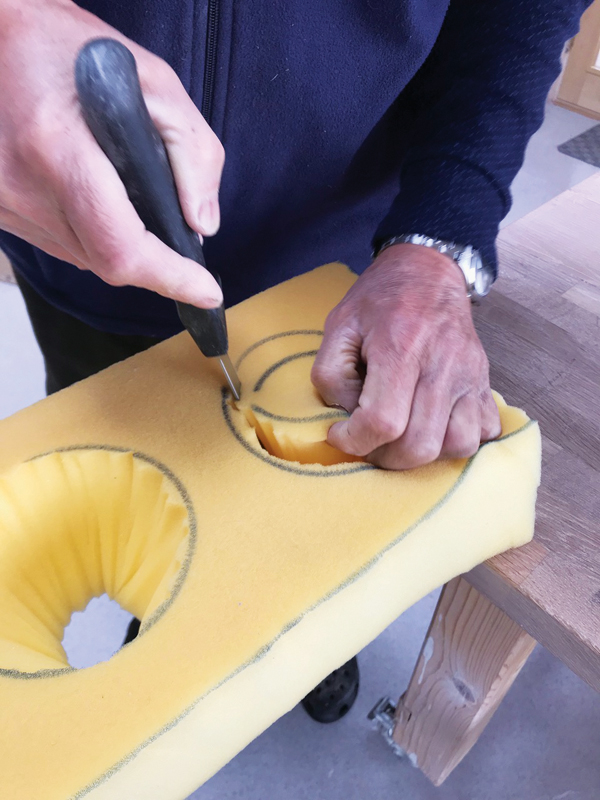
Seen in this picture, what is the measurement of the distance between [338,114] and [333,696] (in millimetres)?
1070

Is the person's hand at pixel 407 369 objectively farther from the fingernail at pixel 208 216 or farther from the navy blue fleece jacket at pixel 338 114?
the fingernail at pixel 208 216

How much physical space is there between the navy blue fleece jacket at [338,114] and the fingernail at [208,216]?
0.72 ft

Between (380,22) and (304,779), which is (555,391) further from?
(304,779)

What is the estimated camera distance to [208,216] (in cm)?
49

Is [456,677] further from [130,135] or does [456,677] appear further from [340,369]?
[130,135]

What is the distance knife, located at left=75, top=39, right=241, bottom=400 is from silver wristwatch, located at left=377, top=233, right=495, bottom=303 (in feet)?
1.03

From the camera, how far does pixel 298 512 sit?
57 centimetres

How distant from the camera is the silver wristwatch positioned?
2.31 ft

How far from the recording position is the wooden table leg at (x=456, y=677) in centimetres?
77

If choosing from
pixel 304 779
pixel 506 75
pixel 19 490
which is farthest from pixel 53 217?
pixel 304 779

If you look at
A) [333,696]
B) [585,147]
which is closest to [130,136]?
[333,696]

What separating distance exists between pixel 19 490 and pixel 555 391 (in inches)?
24.6

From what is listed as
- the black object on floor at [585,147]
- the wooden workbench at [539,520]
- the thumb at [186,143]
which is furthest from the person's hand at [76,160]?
the black object on floor at [585,147]

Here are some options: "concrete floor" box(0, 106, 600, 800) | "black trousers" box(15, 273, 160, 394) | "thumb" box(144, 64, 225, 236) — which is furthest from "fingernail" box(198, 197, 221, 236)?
"concrete floor" box(0, 106, 600, 800)
